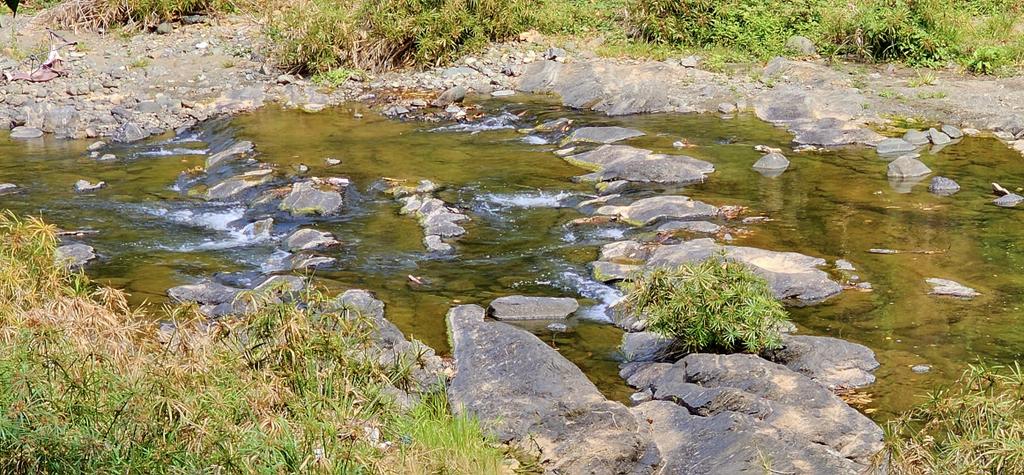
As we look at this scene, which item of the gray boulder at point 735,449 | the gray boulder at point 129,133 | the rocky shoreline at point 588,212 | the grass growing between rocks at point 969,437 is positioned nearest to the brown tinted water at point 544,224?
the rocky shoreline at point 588,212

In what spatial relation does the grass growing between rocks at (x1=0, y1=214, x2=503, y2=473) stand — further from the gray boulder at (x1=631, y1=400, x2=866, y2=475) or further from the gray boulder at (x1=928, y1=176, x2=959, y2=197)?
the gray boulder at (x1=928, y1=176, x2=959, y2=197)

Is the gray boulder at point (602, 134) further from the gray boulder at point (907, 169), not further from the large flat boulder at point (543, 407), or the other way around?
the large flat boulder at point (543, 407)

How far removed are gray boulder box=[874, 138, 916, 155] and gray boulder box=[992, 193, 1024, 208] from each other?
164 centimetres

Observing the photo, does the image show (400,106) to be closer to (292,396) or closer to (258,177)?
(258,177)

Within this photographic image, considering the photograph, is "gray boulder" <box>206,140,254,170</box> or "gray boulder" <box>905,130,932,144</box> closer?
"gray boulder" <box>905,130,932,144</box>

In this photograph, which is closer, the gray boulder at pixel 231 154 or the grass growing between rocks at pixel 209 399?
the grass growing between rocks at pixel 209 399

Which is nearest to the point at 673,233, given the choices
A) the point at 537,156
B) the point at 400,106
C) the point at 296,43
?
the point at 537,156

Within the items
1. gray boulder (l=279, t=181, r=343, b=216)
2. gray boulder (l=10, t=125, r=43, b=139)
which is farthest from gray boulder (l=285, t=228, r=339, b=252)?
gray boulder (l=10, t=125, r=43, b=139)

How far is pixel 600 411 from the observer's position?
15.9 feet

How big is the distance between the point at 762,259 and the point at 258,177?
514cm

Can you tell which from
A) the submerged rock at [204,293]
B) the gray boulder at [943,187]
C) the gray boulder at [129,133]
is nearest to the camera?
the submerged rock at [204,293]

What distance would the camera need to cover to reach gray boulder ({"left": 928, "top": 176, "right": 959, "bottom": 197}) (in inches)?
353

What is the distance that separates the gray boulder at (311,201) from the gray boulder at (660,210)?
236 centimetres

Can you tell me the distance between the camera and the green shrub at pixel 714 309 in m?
5.53
